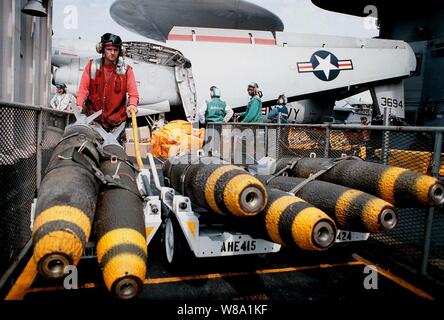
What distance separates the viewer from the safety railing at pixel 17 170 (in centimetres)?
363

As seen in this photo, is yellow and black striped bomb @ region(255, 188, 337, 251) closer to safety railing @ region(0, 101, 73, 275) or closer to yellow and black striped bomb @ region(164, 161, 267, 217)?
yellow and black striped bomb @ region(164, 161, 267, 217)

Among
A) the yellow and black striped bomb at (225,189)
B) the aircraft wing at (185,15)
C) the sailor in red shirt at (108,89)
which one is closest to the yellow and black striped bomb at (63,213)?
the yellow and black striped bomb at (225,189)

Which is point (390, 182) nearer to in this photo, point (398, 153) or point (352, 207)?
point (352, 207)

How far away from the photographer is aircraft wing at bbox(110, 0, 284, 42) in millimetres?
35844

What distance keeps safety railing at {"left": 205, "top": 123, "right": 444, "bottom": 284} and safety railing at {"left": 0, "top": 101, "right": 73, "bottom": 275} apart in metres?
3.06

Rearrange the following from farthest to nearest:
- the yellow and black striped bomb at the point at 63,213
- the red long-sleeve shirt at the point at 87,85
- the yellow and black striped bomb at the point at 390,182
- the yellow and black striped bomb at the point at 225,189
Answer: the red long-sleeve shirt at the point at 87,85
the yellow and black striped bomb at the point at 390,182
the yellow and black striped bomb at the point at 225,189
the yellow and black striped bomb at the point at 63,213

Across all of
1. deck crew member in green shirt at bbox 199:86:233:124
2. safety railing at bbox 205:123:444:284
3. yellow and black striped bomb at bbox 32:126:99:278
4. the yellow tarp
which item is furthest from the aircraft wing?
yellow and black striped bomb at bbox 32:126:99:278

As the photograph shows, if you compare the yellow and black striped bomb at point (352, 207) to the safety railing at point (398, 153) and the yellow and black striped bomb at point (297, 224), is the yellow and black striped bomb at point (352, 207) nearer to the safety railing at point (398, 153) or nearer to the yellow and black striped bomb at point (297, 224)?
the yellow and black striped bomb at point (297, 224)

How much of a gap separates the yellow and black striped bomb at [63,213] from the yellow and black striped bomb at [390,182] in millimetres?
2566

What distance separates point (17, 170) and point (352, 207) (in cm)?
377

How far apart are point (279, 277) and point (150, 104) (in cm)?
1172

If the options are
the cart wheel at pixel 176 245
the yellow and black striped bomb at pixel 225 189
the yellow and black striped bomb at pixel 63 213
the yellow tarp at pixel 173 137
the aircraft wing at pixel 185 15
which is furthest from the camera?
the aircraft wing at pixel 185 15

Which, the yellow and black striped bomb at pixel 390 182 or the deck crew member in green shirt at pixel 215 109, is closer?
the yellow and black striped bomb at pixel 390 182
